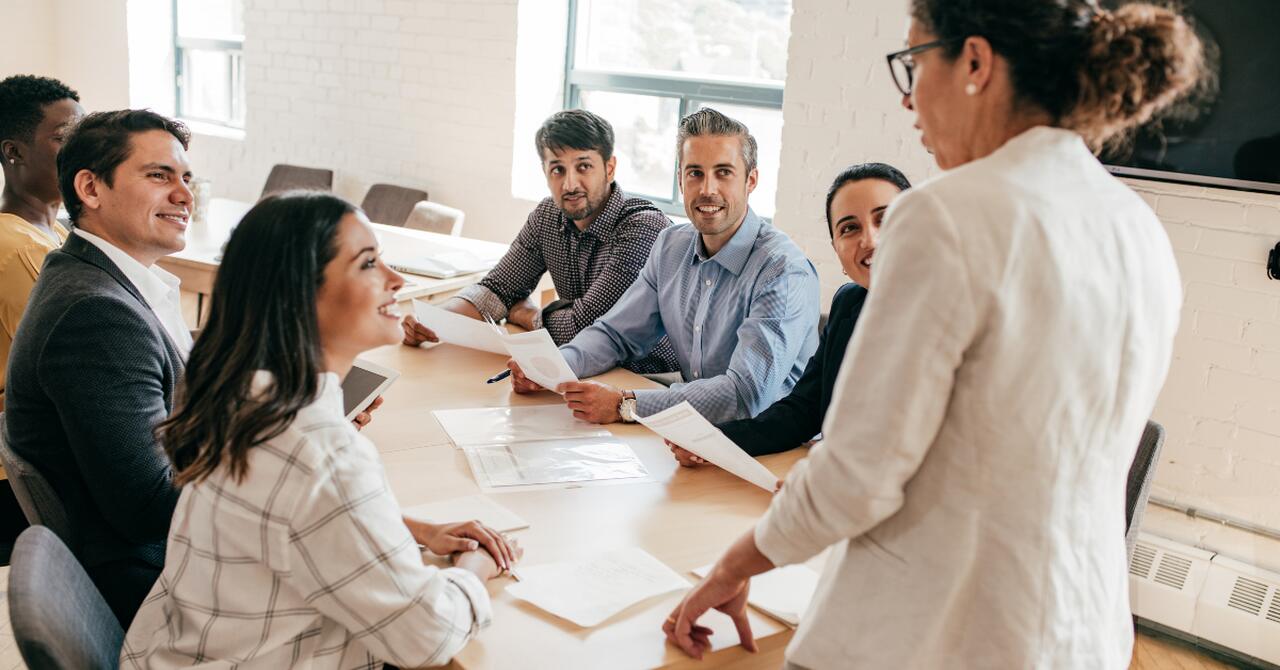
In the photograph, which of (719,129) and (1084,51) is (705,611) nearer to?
(1084,51)

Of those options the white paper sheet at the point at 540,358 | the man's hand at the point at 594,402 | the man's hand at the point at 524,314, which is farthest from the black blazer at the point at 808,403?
the man's hand at the point at 524,314

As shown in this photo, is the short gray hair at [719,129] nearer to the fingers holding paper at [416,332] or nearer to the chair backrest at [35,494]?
the fingers holding paper at [416,332]

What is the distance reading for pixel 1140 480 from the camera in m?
1.67

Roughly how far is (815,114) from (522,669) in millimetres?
2883

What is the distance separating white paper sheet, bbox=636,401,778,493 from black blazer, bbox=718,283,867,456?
0.18m

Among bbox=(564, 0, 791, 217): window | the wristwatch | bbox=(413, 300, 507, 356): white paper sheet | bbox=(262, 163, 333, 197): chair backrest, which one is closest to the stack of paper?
bbox=(413, 300, 507, 356): white paper sheet

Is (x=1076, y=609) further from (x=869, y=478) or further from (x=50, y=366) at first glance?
(x=50, y=366)

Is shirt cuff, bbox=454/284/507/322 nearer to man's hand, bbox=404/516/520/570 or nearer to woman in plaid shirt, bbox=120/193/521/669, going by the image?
man's hand, bbox=404/516/520/570

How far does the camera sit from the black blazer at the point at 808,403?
200 centimetres

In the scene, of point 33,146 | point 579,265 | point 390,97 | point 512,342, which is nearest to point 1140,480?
point 512,342

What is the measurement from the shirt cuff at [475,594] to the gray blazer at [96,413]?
0.62 metres

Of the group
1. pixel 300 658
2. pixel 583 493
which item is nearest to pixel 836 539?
pixel 300 658

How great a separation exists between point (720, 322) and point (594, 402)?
0.53 meters

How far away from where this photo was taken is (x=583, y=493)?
5.69ft
